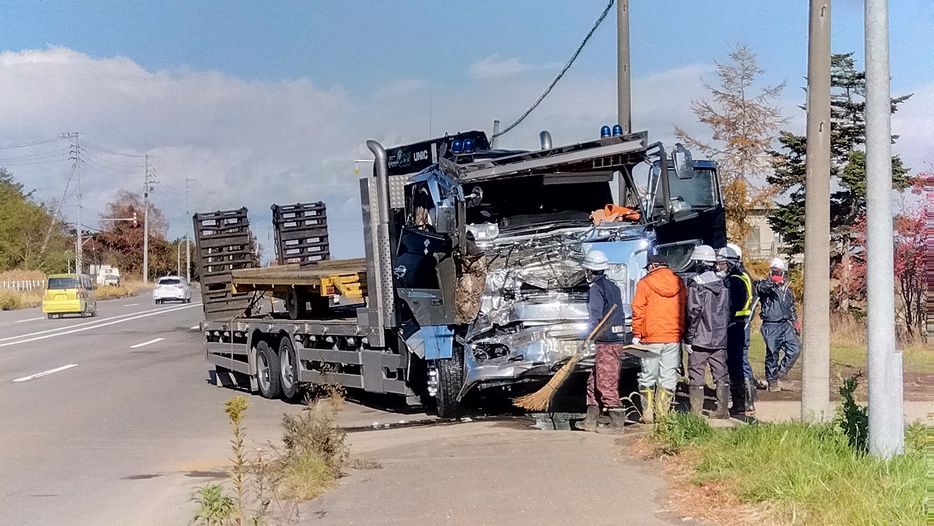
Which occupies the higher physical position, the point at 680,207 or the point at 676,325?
the point at 680,207

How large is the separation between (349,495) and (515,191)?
5.10m

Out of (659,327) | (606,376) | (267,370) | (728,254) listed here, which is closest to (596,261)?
(659,327)

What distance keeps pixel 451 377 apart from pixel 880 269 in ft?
18.0

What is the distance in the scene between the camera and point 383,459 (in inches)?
353

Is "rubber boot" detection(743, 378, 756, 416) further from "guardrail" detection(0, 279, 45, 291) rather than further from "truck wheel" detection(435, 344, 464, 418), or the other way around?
"guardrail" detection(0, 279, 45, 291)

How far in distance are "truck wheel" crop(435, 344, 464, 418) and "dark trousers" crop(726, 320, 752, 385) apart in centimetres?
281

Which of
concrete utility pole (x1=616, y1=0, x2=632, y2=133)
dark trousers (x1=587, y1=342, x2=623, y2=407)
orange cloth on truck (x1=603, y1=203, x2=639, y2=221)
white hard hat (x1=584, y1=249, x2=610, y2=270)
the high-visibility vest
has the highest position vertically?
concrete utility pole (x1=616, y1=0, x2=632, y2=133)

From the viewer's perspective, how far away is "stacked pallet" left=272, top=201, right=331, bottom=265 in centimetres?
1839

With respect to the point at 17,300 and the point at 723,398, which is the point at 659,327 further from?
the point at 17,300

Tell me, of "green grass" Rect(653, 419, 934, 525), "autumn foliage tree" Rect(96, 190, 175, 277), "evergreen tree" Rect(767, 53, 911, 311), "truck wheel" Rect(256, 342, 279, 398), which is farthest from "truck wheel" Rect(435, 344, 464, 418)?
"autumn foliage tree" Rect(96, 190, 175, 277)

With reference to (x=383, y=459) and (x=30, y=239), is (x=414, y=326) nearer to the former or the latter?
(x=383, y=459)

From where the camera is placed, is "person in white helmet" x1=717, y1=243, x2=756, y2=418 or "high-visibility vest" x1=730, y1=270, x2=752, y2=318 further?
"high-visibility vest" x1=730, y1=270, x2=752, y2=318

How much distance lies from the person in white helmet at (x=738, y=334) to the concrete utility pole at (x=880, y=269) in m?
4.26

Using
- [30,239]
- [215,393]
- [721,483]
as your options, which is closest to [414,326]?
[721,483]
